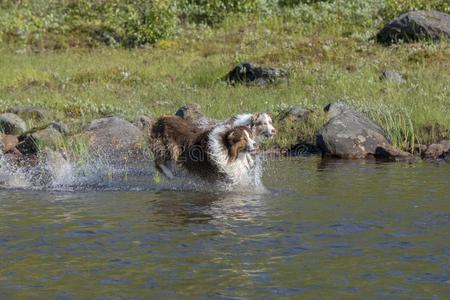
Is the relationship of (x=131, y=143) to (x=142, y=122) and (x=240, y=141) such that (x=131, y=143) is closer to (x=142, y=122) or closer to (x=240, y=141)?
(x=142, y=122)

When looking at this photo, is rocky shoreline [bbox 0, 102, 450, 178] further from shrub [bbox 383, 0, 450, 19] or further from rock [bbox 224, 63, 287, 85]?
shrub [bbox 383, 0, 450, 19]

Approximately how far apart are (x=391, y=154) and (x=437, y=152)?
2.95ft

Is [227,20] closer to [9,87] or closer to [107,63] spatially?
[107,63]

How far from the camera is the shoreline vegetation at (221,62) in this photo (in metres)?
22.8

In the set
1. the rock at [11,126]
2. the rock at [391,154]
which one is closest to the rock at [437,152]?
the rock at [391,154]

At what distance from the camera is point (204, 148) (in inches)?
625

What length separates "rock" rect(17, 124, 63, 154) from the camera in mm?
19719

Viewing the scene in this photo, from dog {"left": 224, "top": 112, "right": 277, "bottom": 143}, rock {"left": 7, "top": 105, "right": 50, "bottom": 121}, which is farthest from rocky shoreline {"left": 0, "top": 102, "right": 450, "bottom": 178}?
dog {"left": 224, "top": 112, "right": 277, "bottom": 143}

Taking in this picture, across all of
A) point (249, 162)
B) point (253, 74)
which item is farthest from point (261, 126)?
point (253, 74)

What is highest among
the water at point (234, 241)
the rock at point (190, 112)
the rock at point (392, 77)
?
the rock at point (392, 77)

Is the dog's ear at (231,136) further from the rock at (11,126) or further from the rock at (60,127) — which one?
the rock at (11,126)

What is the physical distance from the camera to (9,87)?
28.3m

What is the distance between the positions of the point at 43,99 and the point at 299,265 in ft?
54.4

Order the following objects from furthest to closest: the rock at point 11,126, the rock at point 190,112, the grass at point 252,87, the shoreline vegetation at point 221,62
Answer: the shoreline vegetation at point 221,62 → the grass at point 252,87 → the rock at point 11,126 → the rock at point 190,112
